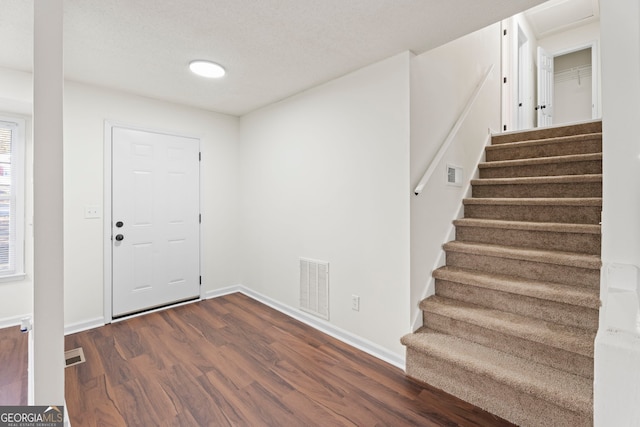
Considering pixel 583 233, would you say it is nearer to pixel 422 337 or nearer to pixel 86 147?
pixel 422 337

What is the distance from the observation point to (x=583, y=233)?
210 cm

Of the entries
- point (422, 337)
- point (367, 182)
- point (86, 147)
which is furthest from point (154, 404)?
point (86, 147)

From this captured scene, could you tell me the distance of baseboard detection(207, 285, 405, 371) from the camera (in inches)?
90.4

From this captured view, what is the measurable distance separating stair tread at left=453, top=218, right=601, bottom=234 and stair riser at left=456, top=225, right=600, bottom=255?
5cm

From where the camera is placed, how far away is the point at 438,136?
2535mm

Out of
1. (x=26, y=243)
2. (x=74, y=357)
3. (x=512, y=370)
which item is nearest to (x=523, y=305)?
(x=512, y=370)

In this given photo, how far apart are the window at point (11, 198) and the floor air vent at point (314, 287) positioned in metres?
2.72

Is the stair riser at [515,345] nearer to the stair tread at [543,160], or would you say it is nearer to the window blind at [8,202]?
the stair tread at [543,160]

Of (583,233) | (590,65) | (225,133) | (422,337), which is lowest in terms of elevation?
(422,337)

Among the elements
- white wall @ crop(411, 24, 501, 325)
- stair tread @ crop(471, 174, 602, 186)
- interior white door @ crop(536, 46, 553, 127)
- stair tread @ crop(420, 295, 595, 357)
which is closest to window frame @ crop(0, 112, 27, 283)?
white wall @ crop(411, 24, 501, 325)

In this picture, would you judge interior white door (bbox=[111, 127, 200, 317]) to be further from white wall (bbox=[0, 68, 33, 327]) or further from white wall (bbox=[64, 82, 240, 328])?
white wall (bbox=[0, 68, 33, 327])

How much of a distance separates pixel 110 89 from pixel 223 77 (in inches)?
49.6

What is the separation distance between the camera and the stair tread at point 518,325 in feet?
5.48

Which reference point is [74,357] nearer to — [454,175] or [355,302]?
[355,302]
